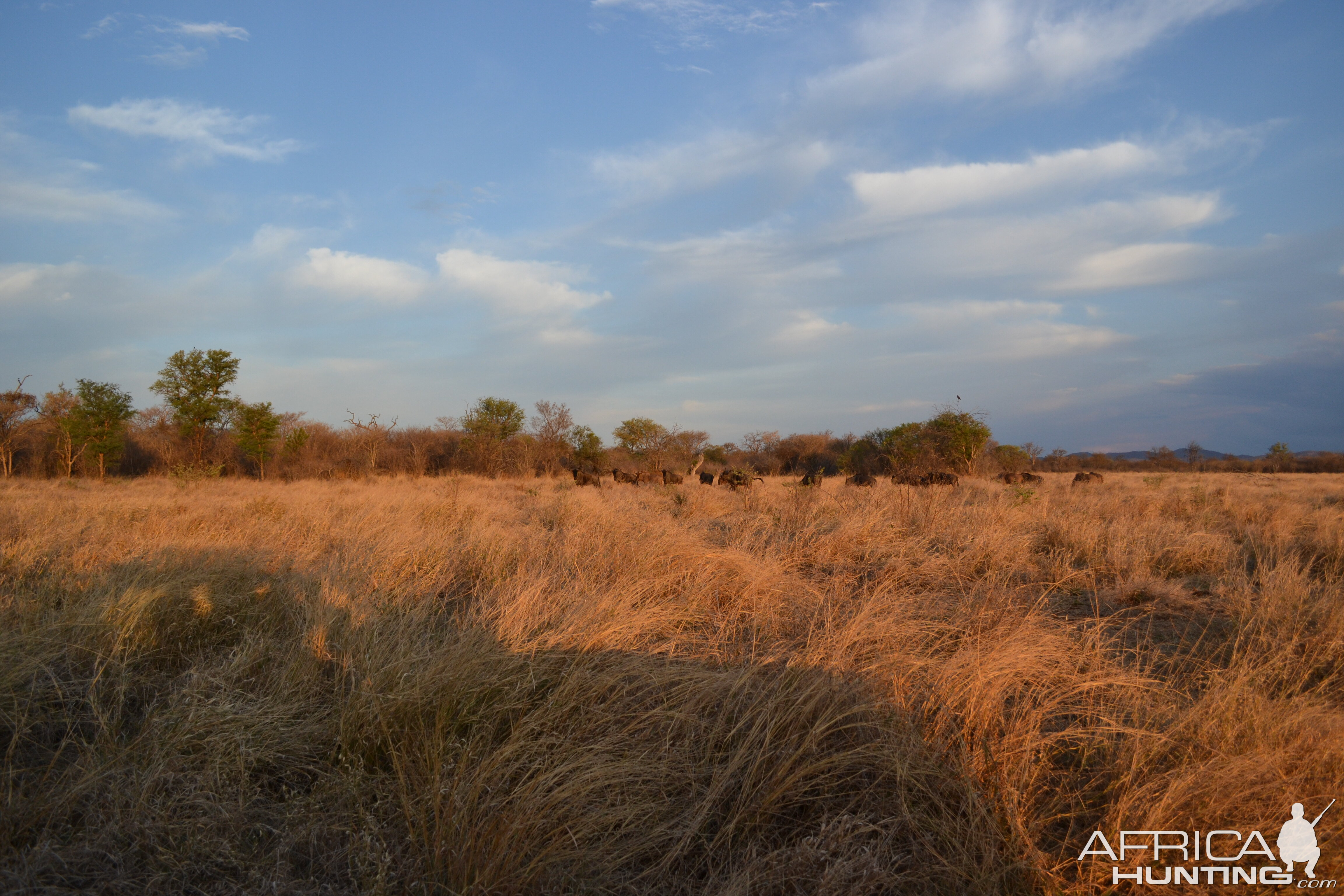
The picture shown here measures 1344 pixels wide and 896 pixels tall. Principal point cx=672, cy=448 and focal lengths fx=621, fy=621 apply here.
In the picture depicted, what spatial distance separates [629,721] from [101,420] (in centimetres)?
3141

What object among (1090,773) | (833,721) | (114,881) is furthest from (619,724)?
(1090,773)

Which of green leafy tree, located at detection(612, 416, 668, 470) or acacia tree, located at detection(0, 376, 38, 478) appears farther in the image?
green leafy tree, located at detection(612, 416, 668, 470)

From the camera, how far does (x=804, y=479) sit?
1764 centimetres

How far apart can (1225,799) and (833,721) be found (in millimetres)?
1355

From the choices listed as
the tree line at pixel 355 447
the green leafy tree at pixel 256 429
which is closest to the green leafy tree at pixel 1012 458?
the tree line at pixel 355 447

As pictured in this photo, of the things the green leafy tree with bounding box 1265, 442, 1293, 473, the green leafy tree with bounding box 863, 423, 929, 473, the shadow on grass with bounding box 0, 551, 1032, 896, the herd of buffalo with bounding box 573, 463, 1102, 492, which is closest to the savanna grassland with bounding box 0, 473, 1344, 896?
the shadow on grass with bounding box 0, 551, 1032, 896

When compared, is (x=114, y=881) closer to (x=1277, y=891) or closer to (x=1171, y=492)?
(x=1277, y=891)

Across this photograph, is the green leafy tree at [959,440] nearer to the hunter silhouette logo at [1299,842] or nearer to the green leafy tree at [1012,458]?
the green leafy tree at [1012,458]

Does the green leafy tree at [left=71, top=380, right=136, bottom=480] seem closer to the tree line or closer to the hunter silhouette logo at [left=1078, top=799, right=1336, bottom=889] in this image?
the tree line

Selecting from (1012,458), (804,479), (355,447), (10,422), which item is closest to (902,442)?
(1012,458)

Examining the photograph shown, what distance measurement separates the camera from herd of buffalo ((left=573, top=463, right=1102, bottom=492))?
12.0 m

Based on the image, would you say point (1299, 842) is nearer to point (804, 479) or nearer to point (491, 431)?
point (804, 479)

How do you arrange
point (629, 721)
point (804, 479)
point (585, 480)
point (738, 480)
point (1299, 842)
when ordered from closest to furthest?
1. point (1299, 842)
2. point (629, 721)
3. point (738, 480)
4. point (804, 479)
5. point (585, 480)

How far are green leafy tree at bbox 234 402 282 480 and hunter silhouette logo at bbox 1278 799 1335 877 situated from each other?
31.6m
